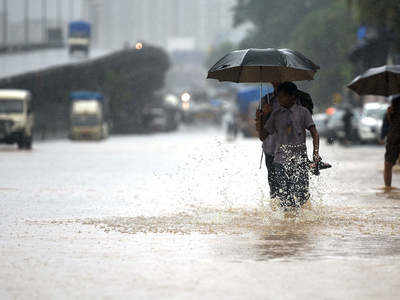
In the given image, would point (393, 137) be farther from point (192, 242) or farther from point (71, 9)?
point (71, 9)

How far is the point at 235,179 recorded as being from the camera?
2162 centimetres

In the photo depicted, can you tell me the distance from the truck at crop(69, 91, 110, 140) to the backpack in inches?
1980

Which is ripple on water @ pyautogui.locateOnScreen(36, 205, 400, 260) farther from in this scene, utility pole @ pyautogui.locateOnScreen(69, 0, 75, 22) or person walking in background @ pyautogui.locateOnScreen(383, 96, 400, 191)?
utility pole @ pyautogui.locateOnScreen(69, 0, 75, 22)

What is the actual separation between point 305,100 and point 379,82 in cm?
571

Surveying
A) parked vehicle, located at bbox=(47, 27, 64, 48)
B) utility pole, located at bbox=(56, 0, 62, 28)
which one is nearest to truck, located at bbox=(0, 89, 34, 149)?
parked vehicle, located at bbox=(47, 27, 64, 48)

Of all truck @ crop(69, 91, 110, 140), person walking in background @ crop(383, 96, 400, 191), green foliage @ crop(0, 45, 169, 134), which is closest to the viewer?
person walking in background @ crop(383, 96, 400, 191)

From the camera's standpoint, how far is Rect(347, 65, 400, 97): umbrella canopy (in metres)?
18.2

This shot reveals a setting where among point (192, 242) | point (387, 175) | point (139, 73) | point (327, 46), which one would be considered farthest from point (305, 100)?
point (139, 73)

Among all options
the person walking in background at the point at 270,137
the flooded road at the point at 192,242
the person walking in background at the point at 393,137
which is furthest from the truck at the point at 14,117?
the person walking in background at the point at 270,137

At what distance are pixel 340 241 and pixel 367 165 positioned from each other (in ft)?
55.0

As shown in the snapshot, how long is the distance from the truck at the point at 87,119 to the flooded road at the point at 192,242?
141 ft

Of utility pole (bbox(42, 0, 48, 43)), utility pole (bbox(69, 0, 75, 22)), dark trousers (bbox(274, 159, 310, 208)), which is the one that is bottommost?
dark trousers (bbox(274, 159, 310, 208))

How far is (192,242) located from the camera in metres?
10.7

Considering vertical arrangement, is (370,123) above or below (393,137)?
below
